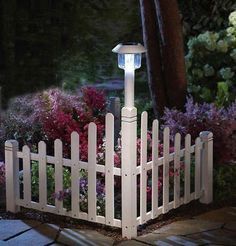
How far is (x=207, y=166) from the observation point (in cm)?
517

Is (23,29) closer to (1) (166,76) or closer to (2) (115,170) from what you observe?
(1) (166,76)

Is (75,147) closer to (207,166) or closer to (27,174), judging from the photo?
(27,174)

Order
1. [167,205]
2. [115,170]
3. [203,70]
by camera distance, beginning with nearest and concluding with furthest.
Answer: [115,170]
[167,205]
[203,70]

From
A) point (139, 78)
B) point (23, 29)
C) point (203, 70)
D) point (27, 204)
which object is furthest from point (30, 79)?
point (27, 204)

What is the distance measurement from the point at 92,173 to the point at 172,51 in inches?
101

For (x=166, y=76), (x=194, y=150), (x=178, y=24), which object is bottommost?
(x=194, y=150)

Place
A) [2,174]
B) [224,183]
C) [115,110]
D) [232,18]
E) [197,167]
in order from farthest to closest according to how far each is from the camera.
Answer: [232,18] → [115,110] → [224,183] → [2,174] → [197,167]

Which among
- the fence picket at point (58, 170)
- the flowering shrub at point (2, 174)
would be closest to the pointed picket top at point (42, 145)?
the fence picket at point (58, 170)

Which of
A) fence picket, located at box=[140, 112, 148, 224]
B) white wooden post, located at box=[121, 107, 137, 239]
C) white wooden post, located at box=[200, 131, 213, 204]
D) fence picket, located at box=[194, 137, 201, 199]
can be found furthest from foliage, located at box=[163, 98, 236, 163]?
white wooden post, located at box=[121, 107, 137, 239]

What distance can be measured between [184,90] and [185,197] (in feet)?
6.42

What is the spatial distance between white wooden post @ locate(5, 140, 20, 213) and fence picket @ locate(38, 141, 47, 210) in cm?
25

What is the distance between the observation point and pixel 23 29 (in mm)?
10648

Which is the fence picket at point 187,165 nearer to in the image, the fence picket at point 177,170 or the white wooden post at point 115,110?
the fence picket at point 177,170

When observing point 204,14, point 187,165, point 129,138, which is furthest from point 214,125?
point 204,14
